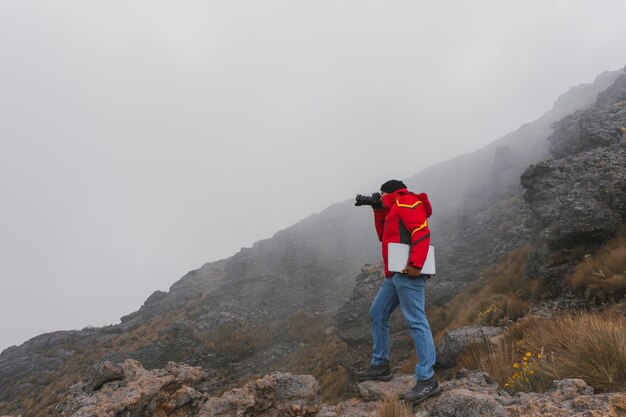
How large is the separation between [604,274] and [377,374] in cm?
459

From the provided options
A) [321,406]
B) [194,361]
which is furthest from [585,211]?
[194,361]

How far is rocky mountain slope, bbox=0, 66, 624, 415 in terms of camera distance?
14.3 m

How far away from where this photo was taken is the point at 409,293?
388cm

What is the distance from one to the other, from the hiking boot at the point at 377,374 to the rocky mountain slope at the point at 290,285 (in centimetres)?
586

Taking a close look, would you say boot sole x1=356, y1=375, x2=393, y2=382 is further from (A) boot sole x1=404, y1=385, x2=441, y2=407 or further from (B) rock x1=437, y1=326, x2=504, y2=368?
(B) rock x1=437, y1=326, x2=504, y2=368

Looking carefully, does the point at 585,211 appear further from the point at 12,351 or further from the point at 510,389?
the point at 12,351

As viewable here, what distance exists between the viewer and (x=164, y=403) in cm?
387

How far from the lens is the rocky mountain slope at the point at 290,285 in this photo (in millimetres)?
14338

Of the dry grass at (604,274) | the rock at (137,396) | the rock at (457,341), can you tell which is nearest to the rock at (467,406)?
the rock at (137,396)

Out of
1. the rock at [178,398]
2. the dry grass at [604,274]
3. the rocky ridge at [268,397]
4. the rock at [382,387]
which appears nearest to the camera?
the rocky ridge at [268,397]

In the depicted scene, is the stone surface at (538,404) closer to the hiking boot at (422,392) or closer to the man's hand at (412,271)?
the hiking boot at (422,392)

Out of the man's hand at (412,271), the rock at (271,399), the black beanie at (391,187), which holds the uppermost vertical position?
the black beanie at (391,187)

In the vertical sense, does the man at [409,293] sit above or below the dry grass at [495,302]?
above

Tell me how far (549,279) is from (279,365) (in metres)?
12.7
